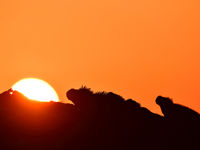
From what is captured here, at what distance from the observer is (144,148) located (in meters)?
48.9

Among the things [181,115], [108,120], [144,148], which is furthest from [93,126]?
[181,115]

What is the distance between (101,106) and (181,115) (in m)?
7.47

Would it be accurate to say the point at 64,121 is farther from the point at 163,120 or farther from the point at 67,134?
the point at 163,120

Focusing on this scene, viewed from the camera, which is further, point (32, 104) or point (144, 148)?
point (32, 104)

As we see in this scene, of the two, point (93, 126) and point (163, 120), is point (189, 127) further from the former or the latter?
point (93, 126)

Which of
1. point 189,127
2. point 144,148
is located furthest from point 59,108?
point 189,127

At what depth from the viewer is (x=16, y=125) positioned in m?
→ 49.8

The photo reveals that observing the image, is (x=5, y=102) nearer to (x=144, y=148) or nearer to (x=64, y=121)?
(x=64, y=121)

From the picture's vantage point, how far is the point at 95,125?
164 ft

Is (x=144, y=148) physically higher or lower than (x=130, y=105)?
lower

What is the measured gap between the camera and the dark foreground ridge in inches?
1930

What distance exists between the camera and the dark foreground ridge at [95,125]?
161 feet

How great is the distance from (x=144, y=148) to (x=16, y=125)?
11.7m

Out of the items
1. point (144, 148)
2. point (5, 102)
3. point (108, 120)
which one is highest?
point (5, 102)
